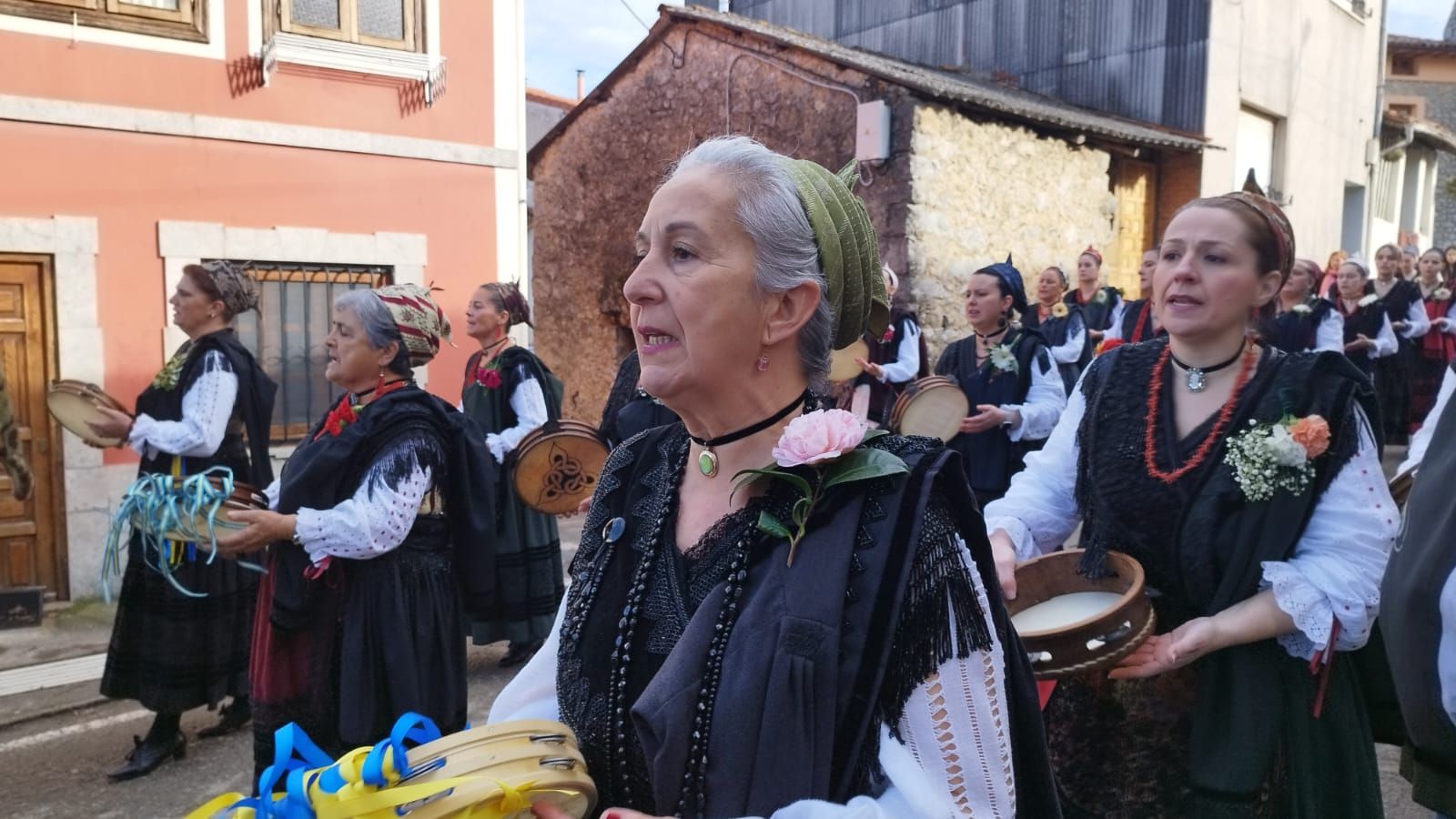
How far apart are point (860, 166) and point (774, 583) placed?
10815 millimetres

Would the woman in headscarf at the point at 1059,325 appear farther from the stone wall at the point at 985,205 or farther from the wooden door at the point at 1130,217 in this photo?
the wooden door at the point at 1130,217

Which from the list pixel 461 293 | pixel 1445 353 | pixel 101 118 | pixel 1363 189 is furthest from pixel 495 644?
pixel 1363 189

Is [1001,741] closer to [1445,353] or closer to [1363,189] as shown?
[1445,353]

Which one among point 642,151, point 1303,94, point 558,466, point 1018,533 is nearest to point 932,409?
point 558,466

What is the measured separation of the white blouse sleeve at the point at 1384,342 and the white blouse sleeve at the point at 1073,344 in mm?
3688

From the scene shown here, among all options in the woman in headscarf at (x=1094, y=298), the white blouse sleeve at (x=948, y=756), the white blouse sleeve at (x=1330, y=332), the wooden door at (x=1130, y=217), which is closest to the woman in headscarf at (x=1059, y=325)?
the woman in headscarf at (x=1094, y=298)

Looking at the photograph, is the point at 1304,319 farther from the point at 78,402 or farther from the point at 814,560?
the point at 814,560

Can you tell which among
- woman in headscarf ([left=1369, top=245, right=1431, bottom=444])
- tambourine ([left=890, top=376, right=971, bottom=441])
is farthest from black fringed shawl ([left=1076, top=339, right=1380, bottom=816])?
woman in headscarf ([left=1369, top=245, right=1431, bottom=444])

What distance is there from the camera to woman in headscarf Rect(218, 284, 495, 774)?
333 cm

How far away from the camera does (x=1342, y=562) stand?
2340mm

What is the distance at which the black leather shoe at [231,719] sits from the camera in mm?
5043

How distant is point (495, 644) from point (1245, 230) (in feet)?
17.6

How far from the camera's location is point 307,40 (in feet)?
26.7

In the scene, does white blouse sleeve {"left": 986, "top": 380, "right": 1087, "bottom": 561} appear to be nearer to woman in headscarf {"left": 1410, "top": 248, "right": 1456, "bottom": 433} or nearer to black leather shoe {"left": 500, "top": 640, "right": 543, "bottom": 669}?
black leather shoe {"left": 500, "top": 640, "right": 543, "bottom": 669}
